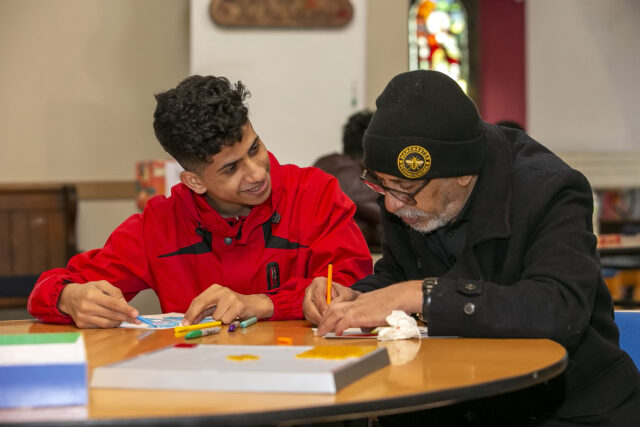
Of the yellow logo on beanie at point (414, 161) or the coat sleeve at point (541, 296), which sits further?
the yellow logo on beanie at point (414, 161)

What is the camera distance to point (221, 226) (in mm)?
2174

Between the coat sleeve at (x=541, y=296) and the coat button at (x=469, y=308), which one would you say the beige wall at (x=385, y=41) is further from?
the coat button at (x=469, y=308)

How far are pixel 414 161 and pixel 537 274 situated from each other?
0.33m

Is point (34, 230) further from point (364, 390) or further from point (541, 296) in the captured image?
point (364, 390)

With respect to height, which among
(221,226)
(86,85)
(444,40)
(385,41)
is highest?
(444,40)

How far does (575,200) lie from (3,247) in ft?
16.1

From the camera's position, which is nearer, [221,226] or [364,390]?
[364,390]

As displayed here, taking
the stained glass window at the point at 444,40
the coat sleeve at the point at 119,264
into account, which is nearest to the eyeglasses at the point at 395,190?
the coat sleeve at the point at 119,264

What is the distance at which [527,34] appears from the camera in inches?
345

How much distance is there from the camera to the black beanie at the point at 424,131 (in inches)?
67.3

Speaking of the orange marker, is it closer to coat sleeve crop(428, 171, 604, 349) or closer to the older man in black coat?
the older man in black coat

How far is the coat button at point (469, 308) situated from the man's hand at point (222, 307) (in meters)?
0.54

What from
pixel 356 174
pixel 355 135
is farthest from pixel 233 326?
pixel 355 135

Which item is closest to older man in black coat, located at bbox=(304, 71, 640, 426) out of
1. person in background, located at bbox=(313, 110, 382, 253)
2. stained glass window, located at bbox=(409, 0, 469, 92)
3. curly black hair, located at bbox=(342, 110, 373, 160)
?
person in background, located at bbox=(313, 110, 382, 253)
